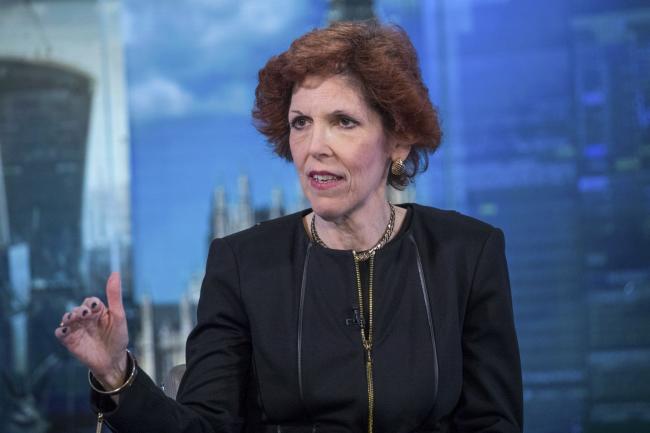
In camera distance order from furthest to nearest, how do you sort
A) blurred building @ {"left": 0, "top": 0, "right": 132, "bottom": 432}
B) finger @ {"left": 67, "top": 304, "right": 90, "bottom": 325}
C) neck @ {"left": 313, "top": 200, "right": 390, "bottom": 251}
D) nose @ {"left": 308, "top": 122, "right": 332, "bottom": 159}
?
1. blurred building @ {"left": 0, "top": 0, "right": 132, "bottom": 432}
2. neck @ {"left": 313, "top": 200, "right": 390, "bottom": 251}
3. nose @ {"left": 308, "top": 122, "right": 332, "bottom": 159}
4. finger @ {"left": 67, "top": 304, "right": 90, "bottom": 325}

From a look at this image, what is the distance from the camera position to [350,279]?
163cm

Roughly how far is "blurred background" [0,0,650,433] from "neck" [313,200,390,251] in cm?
281

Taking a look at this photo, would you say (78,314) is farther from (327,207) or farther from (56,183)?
(56,183)

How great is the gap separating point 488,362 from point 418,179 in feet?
10.2

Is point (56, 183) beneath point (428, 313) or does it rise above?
above

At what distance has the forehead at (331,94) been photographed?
154cm

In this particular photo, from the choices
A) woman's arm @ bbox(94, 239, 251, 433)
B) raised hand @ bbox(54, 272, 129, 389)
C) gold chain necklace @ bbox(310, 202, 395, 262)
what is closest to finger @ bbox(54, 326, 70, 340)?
raised hand @ bbox(54, 272, 129, 389)

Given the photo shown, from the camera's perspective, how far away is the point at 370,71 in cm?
155

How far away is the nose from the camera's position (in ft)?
5.02

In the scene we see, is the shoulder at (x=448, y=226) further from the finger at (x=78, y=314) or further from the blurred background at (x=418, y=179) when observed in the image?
the blurred background at (x=418, y=179)

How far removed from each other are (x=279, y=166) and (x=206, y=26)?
2.85 feet

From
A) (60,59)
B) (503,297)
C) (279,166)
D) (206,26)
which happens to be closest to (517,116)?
(279,166)

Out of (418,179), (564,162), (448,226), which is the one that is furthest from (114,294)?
(564,162)

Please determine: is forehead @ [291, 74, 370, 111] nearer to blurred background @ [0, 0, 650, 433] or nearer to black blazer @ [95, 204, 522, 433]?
black blazer @ [95, 204, 522, 433]
